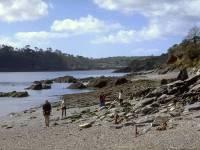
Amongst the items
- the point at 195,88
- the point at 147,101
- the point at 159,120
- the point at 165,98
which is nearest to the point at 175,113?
the point at 159,120

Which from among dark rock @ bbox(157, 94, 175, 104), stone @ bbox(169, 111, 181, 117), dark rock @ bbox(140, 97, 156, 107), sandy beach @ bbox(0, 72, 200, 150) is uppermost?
dark rock @ bbox(157, 94, 175, 104)

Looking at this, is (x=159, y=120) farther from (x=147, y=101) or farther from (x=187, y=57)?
(x=187, y=57)

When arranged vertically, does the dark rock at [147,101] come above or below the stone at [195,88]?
below

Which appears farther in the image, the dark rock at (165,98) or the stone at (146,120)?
the dark rock at (165,98)

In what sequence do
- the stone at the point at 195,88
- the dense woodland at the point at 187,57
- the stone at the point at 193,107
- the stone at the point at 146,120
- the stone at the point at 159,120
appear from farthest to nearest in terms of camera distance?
the dense woodland at the point at 187,57, the stone at the point at 195,88, the stone at the point at 193,107, the stone at the point at 146,120, the stone at the point at 159,120

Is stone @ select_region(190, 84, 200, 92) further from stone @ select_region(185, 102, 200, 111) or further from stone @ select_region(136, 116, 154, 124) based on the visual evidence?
stone @ select_region(136, 116, 154, 124)

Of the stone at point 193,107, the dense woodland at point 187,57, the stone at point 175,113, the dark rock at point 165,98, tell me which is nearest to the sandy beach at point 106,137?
the stone at point 175,113

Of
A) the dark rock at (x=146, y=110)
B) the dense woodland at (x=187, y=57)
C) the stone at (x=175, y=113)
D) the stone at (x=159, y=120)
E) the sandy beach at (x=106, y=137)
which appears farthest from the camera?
the dense woodland at (x=187, y=57)

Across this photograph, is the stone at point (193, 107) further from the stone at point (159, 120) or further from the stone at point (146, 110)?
the stone at point (146, 110)

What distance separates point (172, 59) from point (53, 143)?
88792mm

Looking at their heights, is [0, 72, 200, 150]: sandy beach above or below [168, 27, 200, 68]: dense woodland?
below

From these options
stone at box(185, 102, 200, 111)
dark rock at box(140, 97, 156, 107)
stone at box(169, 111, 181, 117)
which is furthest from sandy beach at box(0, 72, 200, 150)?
dark rock at box(140, 97, 156, 107)

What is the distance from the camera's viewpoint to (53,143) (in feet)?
89.6

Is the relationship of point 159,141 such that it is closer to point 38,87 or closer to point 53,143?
point 53,143
